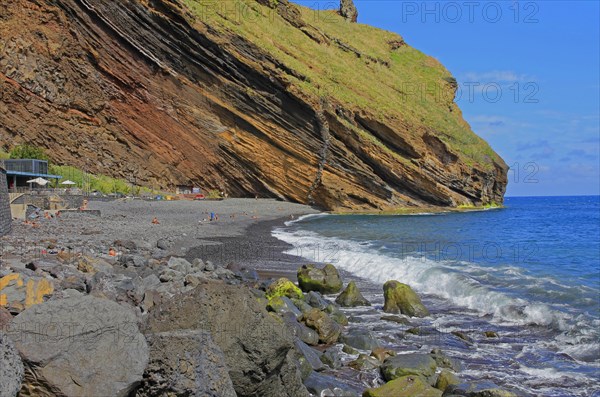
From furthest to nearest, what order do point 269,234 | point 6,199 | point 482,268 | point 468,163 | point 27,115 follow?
point 468,163 → point 27,115 → point 269,234 → point 482,268 → point 6,199

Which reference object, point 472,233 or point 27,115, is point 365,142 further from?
point 27,115

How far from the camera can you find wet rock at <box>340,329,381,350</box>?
994 cm

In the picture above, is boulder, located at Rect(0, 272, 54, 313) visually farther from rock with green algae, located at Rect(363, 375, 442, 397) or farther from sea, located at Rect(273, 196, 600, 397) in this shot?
sea, located at Rect(273, 196, 600, 397)

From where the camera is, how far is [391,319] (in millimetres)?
12094

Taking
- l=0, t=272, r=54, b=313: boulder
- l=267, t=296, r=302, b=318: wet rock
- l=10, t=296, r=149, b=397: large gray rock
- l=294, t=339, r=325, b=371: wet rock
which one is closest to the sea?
l=267, t=296, r=302, b=318: wet rock

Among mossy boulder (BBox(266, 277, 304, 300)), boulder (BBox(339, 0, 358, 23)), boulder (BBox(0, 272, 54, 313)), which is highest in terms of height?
boulder (BBox(339, 0, 358, 23))

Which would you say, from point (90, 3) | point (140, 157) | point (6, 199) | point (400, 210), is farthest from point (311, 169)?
point (6, 199)

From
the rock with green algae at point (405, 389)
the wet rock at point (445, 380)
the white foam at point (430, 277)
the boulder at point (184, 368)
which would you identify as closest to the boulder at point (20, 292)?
the boulder at point (184, 368)

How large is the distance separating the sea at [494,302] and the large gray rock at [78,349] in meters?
6.02

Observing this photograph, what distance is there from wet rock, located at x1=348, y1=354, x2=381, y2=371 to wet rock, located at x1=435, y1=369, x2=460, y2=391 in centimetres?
125

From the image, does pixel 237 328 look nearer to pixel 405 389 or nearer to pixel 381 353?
pixel 405 389

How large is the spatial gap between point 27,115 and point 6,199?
3522cm

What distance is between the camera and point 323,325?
10.6 metres

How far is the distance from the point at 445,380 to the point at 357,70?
7255cm
